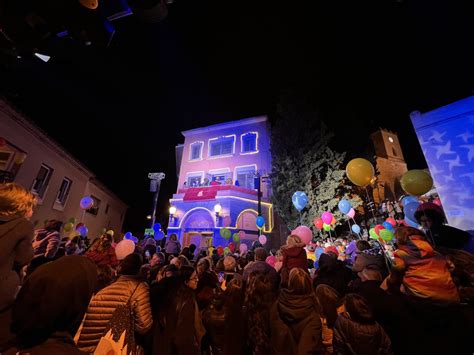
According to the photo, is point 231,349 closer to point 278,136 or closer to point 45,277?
point 45,277

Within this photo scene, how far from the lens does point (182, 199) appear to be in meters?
19.2

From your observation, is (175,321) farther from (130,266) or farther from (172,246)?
(172,246)

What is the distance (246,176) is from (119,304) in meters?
19.2

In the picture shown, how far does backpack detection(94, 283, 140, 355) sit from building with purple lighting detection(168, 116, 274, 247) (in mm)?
14265

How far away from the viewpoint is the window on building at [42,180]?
12864 millimetres

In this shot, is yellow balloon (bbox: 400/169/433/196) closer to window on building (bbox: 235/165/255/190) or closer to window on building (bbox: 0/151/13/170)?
window on building (bbox: 235/165/255/190)

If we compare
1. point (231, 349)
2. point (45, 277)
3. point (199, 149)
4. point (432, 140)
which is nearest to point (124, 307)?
point (45, 277)

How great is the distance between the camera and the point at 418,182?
5.21 meters

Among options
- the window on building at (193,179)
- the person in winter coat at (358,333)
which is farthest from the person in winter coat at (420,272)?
the window on building at (193,179)

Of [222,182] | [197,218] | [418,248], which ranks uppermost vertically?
[222,182]

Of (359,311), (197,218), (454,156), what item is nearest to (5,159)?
(197,218)

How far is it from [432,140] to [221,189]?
1350cm

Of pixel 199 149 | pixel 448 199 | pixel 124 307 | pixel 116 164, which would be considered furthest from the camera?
pixel 199 149

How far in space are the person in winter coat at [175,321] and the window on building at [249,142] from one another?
19.8m
